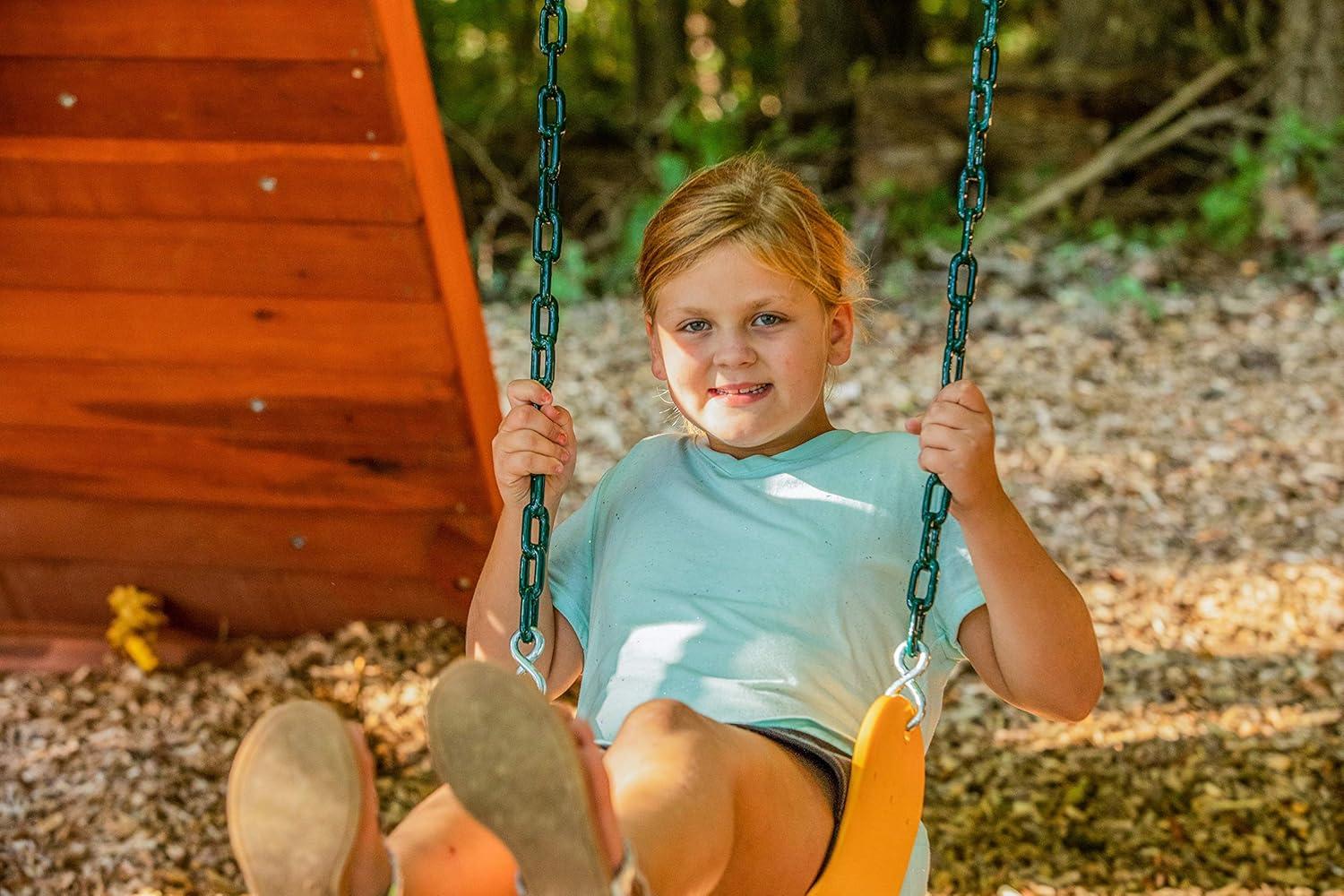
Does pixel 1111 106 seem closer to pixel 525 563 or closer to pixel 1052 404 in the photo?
pixel 1052 404

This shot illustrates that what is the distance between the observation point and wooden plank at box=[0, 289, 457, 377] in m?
3.13

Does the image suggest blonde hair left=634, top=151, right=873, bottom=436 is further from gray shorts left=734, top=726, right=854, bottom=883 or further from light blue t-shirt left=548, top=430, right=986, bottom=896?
gray shorts left=734, top=726, right=854, bottom=883

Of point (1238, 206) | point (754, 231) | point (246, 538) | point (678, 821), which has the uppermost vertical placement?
point (1238, 206)

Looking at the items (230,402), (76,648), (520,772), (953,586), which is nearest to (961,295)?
(953,586)

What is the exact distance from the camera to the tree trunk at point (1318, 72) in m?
6.70

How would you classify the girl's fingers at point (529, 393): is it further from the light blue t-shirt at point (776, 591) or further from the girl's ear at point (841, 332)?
the girl's ear at point (841, 332)

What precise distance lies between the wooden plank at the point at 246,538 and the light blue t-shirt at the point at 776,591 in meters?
1.53

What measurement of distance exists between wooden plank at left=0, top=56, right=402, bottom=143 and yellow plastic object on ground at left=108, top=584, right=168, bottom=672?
1.38m

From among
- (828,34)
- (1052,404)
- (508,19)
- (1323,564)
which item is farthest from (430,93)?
(508,19)

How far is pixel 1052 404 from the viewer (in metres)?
5.33

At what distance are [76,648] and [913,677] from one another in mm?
2743

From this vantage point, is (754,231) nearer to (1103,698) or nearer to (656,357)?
(656,357)

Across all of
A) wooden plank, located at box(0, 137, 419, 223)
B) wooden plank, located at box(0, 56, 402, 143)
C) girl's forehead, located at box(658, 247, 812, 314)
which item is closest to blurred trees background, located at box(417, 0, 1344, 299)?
wooden plank, located at box(0, 137, 419, 223)

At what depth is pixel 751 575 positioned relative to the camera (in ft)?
6.55
